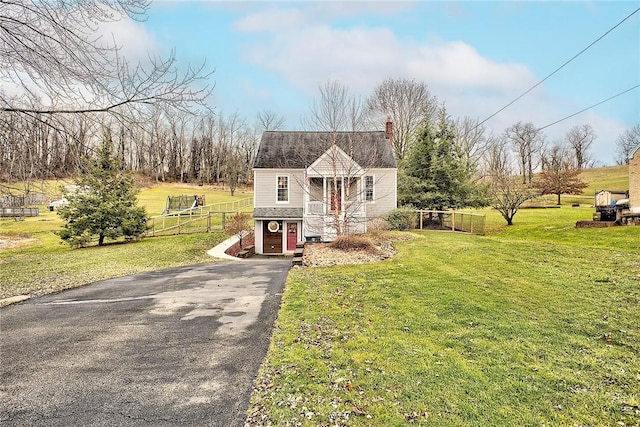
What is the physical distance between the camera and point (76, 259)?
1612 centimetres

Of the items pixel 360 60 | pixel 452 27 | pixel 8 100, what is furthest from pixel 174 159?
pixel 8 100

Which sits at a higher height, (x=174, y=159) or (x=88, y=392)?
(x=174, y=159)

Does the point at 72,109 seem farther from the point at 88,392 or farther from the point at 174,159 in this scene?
the point at 174,159

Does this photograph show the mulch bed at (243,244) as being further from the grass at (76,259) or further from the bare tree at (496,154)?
the bare tree at (496,154)

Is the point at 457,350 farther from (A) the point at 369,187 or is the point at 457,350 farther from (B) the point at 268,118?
(B) the point at 268,118

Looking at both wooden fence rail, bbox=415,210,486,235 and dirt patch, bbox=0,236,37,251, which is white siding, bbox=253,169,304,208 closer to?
wooden fence rail, bbox=415,210,486,235

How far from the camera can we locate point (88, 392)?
14.1 ft

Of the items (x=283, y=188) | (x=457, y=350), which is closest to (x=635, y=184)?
(x=283, y=188)

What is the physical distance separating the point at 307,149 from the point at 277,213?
193 inches

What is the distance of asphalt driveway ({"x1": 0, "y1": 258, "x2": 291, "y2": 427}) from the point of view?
3918mm

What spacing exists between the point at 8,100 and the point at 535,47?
19.4 metres

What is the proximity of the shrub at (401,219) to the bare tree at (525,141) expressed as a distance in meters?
49.9

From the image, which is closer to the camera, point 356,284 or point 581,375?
point 581,375

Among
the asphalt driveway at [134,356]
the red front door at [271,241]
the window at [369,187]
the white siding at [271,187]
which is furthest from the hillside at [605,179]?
the asphalt driveway at [134,356]
